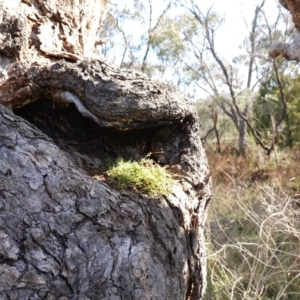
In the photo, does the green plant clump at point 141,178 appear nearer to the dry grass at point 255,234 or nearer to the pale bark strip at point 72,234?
the pale bark strip at point 72,234

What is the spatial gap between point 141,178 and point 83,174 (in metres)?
0.23

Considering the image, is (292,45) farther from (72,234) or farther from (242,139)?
(242,139)

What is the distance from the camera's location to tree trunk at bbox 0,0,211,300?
1.11 m

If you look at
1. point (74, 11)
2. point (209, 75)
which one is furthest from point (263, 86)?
point (74, 11)

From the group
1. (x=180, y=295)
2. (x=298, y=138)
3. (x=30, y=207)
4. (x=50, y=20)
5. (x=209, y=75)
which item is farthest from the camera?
(x=209, y=75)

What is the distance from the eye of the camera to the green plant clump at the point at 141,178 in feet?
4.63

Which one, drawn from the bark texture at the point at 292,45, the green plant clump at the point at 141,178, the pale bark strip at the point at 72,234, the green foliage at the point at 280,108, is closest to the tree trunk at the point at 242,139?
the green foliage at the point at 280,108

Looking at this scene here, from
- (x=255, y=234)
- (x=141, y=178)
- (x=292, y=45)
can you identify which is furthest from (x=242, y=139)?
(x=141, y=178)

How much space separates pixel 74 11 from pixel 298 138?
42.2 feet

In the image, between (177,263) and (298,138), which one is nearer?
(177,263)

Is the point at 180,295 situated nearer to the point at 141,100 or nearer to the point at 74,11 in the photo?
the point at 141,100

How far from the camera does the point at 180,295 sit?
1.33 meters

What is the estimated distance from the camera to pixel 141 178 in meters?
1.44

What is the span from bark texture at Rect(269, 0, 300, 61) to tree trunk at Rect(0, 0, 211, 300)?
116 cm
